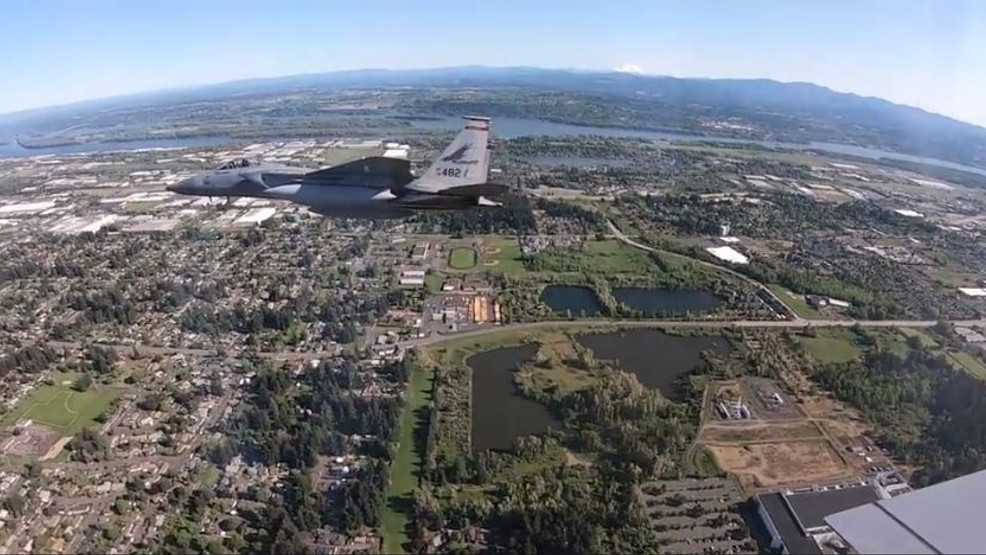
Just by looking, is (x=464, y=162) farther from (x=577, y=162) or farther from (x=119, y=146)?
(x=119, y=146)

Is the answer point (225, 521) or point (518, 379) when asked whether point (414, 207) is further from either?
point (518, 379)

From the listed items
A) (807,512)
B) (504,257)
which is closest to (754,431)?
(807,512)

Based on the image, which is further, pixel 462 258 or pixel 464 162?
pixel 462 258

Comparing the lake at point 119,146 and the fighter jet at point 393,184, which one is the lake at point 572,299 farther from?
the lake at point 119,146

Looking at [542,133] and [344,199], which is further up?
[344,199]

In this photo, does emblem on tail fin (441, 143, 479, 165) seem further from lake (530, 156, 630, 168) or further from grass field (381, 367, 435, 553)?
lake (530, 156, 630, 168)

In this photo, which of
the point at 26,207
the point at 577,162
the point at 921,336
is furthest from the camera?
the point at 577,162
